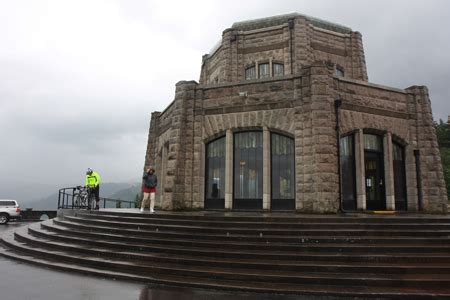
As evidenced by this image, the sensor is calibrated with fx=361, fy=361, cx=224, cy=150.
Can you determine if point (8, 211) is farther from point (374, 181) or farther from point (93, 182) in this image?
point (374, 181)

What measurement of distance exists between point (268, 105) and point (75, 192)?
33.6ft

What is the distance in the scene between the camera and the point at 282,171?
580 inches

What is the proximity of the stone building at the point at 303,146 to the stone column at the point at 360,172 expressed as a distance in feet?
0.13

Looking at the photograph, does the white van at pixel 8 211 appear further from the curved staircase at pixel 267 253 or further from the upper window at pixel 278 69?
the upper window at pixel 278 69

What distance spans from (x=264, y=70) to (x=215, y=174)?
27.7ft

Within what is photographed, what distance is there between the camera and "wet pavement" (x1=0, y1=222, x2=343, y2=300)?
6.22 m

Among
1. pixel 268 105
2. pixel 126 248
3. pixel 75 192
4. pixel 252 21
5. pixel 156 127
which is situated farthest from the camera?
pixel 252 21

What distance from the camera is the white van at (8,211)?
75.8 ft

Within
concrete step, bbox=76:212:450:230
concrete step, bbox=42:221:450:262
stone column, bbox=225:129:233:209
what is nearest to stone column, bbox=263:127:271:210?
stone column, bbox=225:129:233:209

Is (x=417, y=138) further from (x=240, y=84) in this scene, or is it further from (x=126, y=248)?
(x=126, y=248)

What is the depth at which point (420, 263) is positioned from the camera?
757 cm

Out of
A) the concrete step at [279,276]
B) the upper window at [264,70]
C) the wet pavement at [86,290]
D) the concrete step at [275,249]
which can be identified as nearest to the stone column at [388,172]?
the concrete step at [275,249]

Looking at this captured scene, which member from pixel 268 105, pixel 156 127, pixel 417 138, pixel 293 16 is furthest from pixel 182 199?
pixel 293 16

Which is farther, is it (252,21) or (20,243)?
(252,21)
